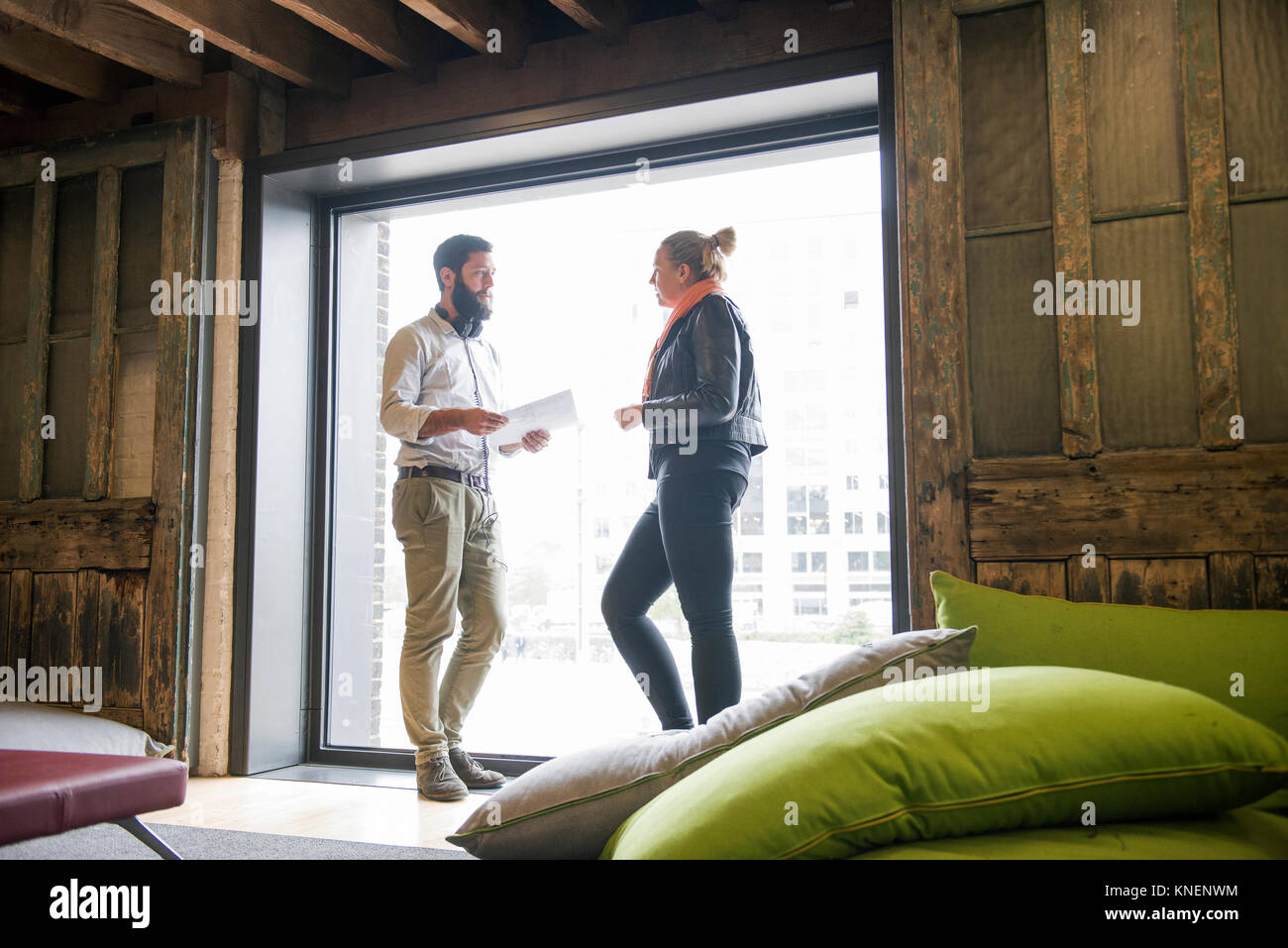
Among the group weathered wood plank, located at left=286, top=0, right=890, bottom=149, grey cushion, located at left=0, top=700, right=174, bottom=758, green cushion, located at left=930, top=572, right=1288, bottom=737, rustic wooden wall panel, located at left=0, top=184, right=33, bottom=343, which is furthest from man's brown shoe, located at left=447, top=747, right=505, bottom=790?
rustic wooden wall panel, located at left=0, top=184, right=33, bottom=343

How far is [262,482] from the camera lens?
334 centimetres

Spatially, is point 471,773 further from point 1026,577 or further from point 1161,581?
point 1161,581

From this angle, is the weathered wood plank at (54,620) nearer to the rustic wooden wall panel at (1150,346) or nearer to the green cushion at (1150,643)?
the green cushion at (1150,643)

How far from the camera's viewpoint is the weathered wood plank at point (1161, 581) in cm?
212

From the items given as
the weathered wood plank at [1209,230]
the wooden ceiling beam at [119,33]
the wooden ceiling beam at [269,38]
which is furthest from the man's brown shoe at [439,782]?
the wooden ceiling beam at [119,33]

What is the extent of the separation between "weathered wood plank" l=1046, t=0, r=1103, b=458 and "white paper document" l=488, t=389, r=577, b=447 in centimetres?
124

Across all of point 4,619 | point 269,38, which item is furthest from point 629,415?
point 4,619

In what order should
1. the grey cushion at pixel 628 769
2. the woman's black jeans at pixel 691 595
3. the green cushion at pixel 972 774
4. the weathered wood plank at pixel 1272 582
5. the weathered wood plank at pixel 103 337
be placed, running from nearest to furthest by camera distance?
the green cushion at pixel 972 774 < the grey cushion at pixel 628 769 < the weathered wood plank at pixel 1272 582 < the woman's black jeans at pixel 691 595 < the weathered wood plank at pixel 103 337

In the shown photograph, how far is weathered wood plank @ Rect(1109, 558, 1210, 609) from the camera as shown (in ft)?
6.97

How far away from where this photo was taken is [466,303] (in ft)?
9.95

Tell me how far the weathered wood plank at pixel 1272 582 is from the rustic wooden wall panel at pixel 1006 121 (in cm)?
90
